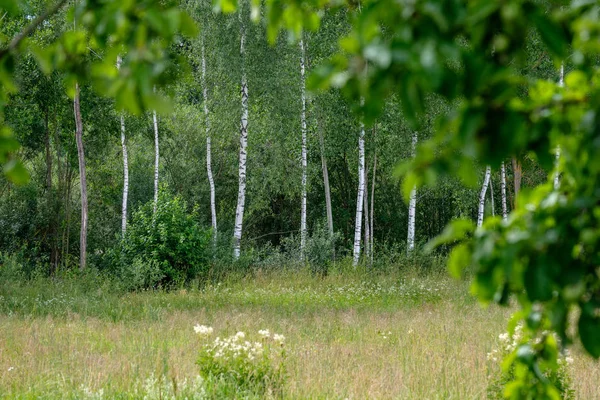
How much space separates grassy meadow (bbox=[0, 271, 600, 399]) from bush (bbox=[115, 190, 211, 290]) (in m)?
1.07

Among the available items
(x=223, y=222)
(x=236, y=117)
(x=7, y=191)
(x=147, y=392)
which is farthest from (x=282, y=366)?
(x=223, y=222)

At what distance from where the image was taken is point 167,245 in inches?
619

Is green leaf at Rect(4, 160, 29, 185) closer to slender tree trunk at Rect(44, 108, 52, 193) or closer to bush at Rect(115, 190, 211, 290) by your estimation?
bush at Rect(115, 190, 211, 290)

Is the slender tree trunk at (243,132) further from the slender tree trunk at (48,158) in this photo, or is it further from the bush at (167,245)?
the slender tree trunk at (48,158)

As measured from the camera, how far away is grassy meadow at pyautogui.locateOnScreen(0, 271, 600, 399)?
5969mm

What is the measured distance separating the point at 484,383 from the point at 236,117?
47.6 ft

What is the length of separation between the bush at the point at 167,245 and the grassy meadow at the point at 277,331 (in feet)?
3.53

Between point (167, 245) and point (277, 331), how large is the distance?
7.05 metres

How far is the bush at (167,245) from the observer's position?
1548 centimetres

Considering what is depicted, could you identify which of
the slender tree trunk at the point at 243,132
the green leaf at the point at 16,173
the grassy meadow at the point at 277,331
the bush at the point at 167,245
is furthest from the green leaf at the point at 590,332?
the slender tree trunk at the point at 243,132

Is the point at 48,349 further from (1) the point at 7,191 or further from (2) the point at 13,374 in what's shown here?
(1) the point at 7,191

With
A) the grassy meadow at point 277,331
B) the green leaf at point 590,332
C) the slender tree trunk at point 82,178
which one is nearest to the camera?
the green leaf at point 590,332

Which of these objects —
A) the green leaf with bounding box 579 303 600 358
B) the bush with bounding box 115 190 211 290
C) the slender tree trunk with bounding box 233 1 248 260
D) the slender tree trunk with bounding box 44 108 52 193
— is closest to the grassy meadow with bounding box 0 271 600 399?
the bush with bounding box 115 190 211 290

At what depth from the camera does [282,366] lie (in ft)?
18.8
